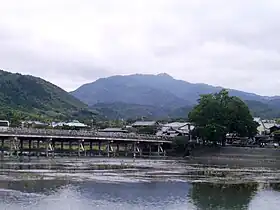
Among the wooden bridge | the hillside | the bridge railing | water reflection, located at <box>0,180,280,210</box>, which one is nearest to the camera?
water reflection, located at <box>0,180,280,210</box>

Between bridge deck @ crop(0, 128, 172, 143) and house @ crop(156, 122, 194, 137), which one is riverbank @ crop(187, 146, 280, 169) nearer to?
bridge deck @ crop(0, 128, 172, 143)

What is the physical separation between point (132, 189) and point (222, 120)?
44703 mm

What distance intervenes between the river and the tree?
1083 inches

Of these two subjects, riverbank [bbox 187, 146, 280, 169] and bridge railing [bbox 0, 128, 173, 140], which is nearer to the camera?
bridge railing [bbox 0, 128, 173, 140]

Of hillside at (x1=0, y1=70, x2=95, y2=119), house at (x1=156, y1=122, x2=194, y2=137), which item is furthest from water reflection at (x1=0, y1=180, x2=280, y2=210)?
hillside at (x1=0, y1=70, x2=95, y2=119)

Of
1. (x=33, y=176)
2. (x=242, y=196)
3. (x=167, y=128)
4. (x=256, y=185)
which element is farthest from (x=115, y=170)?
(x=167, y=128)

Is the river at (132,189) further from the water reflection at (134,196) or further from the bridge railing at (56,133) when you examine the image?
the bridge railing at (56,133)

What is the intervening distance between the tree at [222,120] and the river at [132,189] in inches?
1083

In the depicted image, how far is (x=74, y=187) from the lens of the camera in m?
34.3

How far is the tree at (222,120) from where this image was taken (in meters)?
75.6

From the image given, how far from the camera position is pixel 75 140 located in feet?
262

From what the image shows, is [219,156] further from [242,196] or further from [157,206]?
[157,206]

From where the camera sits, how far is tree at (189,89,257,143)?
248 ft

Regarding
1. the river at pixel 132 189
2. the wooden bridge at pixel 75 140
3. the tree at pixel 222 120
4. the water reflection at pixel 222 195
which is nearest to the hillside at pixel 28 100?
the wooden bridge at pixel 75 140
